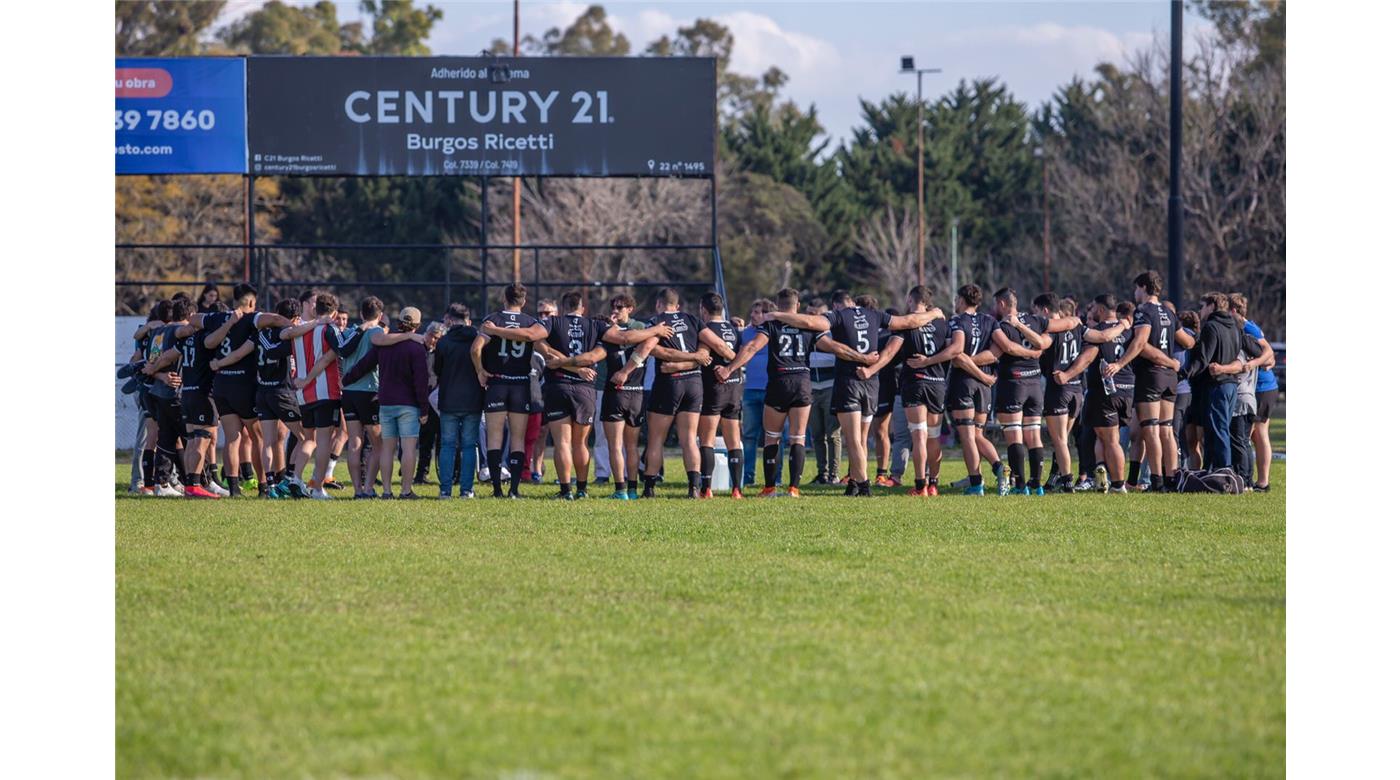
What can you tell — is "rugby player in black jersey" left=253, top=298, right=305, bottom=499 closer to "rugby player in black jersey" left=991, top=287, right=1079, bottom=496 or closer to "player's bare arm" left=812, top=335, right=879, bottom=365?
"player's bare arm" left=812, top=335, right=879, bottom=365

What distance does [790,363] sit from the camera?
49.1 ft

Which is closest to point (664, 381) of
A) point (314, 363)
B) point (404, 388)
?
point (404, 388)

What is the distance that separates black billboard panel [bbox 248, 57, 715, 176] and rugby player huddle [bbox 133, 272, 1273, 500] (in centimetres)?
683

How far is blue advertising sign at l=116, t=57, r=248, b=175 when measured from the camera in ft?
73.0

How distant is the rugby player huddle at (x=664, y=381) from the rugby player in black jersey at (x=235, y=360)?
0.7 inches

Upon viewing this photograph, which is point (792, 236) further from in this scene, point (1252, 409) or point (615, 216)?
point (1252, 409)

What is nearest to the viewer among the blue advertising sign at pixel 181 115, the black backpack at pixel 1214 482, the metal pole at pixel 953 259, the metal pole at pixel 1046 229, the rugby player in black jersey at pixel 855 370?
the rugby player in black jersey at pixel 855 370

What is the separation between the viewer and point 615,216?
5069cm

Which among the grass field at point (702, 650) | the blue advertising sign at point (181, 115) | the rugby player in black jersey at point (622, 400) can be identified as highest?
Answer: the blue advertising sign at point (181, 115)

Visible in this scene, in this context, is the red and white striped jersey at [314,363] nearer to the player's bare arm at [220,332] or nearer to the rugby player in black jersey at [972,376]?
the player's bare arm at [220,332]

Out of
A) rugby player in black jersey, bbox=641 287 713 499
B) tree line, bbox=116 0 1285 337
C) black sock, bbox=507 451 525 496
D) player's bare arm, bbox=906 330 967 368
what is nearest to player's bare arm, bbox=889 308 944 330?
player's bare arm, bbox=906 330 967 368

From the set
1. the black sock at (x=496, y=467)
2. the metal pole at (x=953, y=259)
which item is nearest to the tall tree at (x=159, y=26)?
the metal pole at (x=953, y=259)

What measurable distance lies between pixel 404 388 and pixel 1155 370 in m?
7.17

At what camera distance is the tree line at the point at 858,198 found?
155ft
